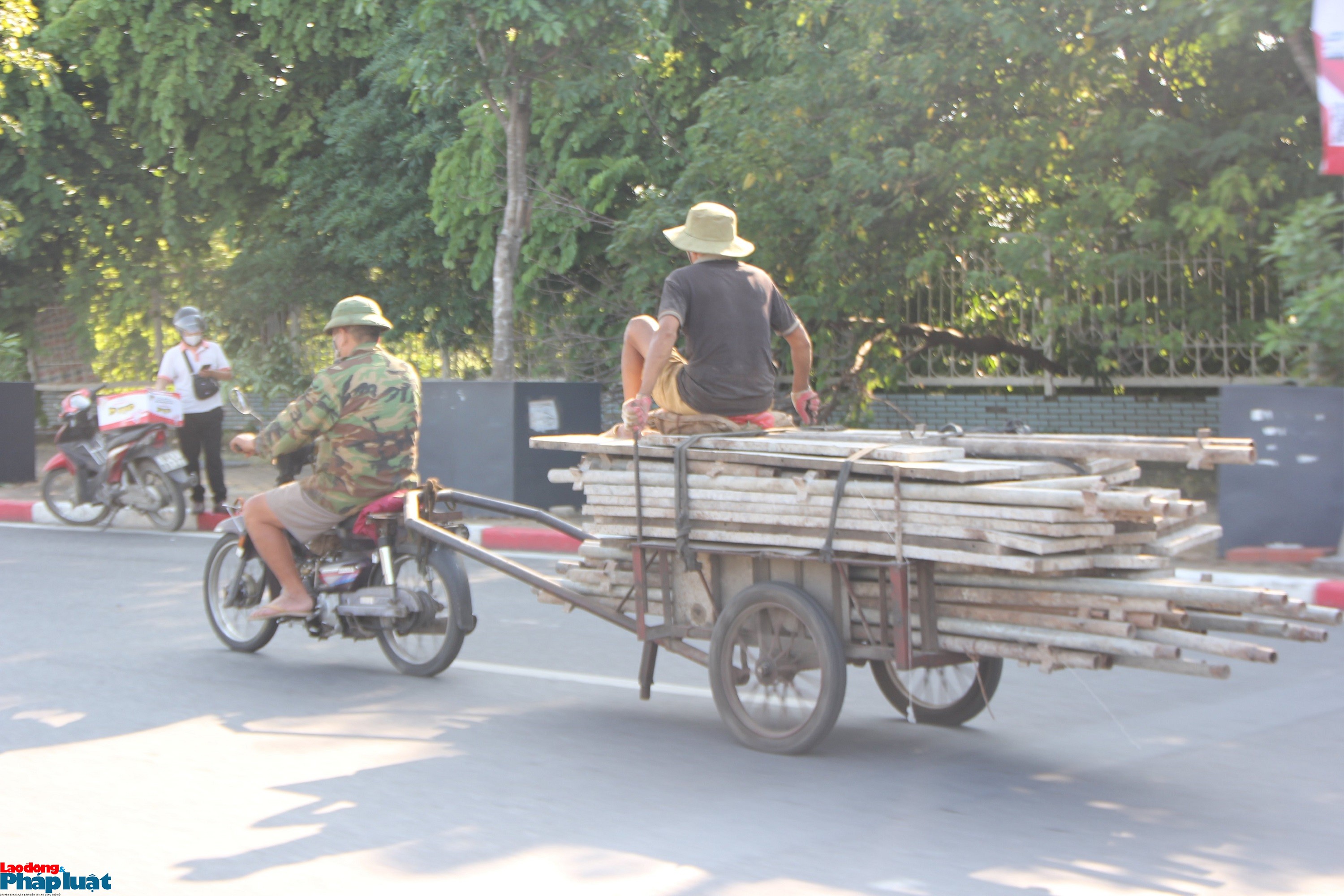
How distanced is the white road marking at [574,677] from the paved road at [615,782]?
2 cm

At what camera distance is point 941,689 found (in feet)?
18.7

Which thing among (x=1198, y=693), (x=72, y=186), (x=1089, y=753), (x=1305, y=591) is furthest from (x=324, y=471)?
(x=72, y=186)

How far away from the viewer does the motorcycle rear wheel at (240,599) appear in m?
6.91

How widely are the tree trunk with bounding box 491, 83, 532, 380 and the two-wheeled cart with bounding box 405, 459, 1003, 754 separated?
7265 mm

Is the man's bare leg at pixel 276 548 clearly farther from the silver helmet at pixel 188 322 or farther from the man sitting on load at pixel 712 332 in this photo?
the silver helmet at pixel 188 322

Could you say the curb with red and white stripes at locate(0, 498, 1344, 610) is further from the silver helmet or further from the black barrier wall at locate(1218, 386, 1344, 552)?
the silver helmet

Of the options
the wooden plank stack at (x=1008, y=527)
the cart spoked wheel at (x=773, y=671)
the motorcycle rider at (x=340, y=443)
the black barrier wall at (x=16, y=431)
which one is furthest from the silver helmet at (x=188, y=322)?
the cart spoked wheel at (x=773, y=671)

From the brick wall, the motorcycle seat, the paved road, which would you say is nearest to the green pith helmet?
the paved road

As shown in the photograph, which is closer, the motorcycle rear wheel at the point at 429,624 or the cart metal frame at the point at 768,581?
the cart metal frame at the point at 768,581

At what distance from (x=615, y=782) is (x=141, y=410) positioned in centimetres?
809

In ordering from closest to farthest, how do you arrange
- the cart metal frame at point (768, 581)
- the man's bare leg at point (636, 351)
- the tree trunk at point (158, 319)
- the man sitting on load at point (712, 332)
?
the cart metal frame at point (768, 581), the man sitting on load at point (712, 332), the man's bare leg at point (636, 351), the tree trunk at point (158, 319)

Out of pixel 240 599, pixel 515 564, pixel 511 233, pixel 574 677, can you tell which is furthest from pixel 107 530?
pixel 515 564

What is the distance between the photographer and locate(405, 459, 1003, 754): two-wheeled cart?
16.0 ft

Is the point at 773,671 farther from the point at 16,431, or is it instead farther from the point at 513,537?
the point at 16,431
